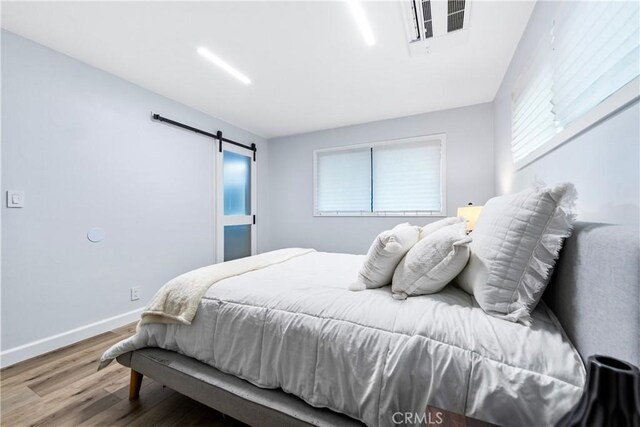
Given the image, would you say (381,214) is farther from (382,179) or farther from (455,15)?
(455,15)

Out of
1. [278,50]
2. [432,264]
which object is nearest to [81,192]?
[278,50]

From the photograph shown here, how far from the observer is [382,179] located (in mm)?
3869

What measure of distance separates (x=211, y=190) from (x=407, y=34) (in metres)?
2.85

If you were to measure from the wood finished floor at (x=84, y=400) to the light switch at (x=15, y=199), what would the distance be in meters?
1.17

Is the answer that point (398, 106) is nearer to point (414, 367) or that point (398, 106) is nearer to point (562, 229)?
point (562, 229)

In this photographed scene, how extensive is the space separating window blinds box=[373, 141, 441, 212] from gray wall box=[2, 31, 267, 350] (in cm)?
259

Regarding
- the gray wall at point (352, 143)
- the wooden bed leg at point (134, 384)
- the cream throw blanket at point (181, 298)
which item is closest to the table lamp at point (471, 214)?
the gray wall at point (352, 143)

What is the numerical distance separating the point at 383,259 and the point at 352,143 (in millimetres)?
2995

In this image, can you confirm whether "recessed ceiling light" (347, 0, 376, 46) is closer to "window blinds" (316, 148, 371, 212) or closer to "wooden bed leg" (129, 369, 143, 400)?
"window blinds" (316, 148, 371, 212)

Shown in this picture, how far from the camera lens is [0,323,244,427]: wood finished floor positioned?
140 centimetres

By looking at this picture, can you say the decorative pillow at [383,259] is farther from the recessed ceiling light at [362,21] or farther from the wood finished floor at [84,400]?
the recessed ceiling light at [362,21]

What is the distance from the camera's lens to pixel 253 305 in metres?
1.28

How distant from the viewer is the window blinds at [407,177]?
3.55m

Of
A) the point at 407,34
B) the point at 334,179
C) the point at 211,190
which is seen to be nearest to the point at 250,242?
the point at 211,190
